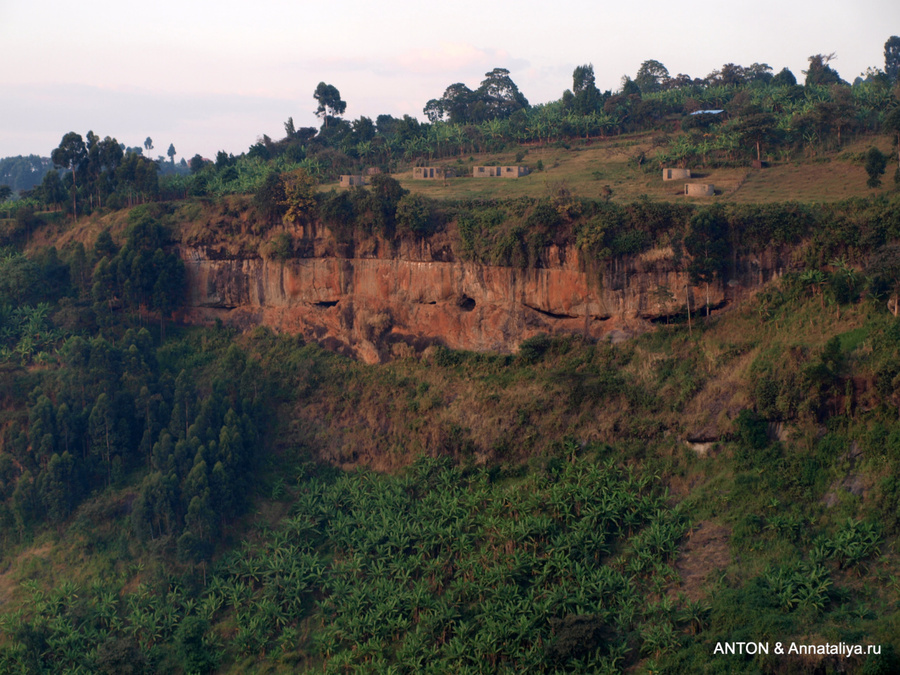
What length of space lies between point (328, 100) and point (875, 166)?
1269 inches

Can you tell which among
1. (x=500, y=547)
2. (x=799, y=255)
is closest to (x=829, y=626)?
(x=500, y=547)

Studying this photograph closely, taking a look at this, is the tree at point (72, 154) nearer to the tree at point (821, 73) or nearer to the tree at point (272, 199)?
the tree at point (272, 199)

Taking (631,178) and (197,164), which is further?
(197,164)

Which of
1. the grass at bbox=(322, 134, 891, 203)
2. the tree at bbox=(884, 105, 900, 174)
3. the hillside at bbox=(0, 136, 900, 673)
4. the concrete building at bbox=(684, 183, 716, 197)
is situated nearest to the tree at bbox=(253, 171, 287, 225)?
the hillside at bbox=(0, 136, 900, 673)

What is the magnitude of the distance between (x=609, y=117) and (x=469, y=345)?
67.4 ft

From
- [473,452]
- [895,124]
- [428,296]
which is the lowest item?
[473,452]

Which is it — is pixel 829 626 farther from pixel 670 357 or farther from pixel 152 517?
pixel 152 517

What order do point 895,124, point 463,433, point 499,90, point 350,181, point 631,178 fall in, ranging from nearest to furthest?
point 463,433
point 895,124
point 631,178
point 350,181
point 499,90

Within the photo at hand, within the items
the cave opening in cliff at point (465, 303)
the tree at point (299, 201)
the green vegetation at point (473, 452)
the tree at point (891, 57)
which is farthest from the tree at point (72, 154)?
the tree at point (891, 57)

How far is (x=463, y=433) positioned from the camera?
2711 centimetres

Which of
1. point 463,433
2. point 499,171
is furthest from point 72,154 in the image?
point 463,433

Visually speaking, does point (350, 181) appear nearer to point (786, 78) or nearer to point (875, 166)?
point (875, 166)

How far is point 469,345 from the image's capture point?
2961 cm

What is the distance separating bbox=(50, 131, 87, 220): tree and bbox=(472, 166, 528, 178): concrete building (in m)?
17.8
